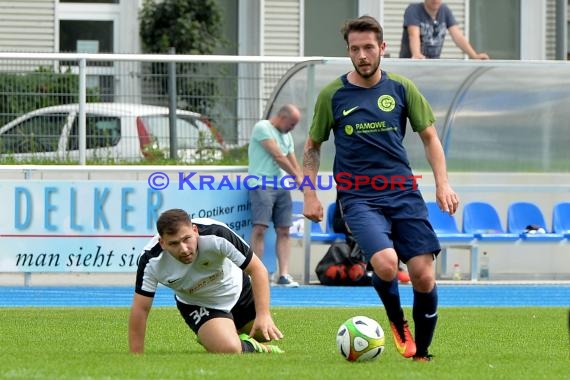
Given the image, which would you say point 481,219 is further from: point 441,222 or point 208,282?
point 208,282

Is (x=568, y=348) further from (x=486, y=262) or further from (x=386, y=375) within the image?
(x=486, y=262)

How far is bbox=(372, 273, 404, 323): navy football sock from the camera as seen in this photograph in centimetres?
898

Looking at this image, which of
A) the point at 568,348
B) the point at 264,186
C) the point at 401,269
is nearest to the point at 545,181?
the point at 401,269

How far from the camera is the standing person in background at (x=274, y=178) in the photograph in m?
17.3

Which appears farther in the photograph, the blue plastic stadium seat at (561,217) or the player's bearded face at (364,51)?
the blue plastic stadium seat at (561,217)

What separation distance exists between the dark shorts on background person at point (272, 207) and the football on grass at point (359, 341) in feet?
27.6

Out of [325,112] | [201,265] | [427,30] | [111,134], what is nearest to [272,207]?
[111,134]

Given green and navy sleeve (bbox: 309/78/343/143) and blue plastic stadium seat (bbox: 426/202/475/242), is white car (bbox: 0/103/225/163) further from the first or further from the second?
green and navy sleeve (bbox: 309/78/343/143)

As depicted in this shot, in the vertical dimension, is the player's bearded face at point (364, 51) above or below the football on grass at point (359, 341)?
above

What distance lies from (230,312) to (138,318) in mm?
1146

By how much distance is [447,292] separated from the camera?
17.2m

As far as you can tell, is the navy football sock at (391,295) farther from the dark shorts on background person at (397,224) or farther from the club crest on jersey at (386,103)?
the club crest on jersey at (386,103)

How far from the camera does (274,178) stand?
1753cm

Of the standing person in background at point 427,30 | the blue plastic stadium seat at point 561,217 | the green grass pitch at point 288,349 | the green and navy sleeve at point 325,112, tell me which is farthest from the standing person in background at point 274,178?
the green and navy sleeve at point 325,112
